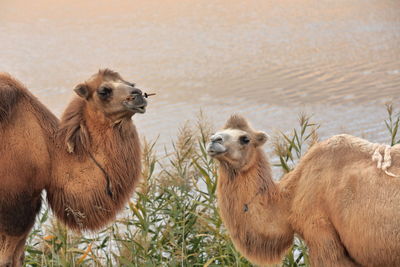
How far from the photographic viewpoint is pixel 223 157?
5086 mm

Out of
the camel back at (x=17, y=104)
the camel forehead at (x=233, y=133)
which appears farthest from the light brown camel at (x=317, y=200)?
the camel back at (x=17, y=104)

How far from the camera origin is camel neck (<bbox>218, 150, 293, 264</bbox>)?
5215 mm

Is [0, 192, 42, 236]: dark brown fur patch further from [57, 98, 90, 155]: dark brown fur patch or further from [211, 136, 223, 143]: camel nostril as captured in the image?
[211, 136, 223, 143]: camel nostril

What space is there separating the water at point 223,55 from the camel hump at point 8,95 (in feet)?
18.1

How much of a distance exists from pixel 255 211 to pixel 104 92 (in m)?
1.37

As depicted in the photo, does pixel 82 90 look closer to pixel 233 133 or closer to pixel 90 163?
pixel 90 163

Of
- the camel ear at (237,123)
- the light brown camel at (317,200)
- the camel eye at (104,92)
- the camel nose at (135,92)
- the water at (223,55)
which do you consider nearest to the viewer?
the light brown camel at (317,200)

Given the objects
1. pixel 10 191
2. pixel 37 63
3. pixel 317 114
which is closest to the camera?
pixel 10 191

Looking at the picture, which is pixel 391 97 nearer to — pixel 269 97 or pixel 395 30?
pixel 269 97

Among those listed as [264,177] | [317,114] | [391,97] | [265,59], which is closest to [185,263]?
[264,177]

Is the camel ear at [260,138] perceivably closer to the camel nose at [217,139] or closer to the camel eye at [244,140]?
the camel eye at [244,140]

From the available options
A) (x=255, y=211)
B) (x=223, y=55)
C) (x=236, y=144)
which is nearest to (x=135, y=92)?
(x=236, y=144)

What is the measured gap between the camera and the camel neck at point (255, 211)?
17.1 feet

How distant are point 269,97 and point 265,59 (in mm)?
2522
